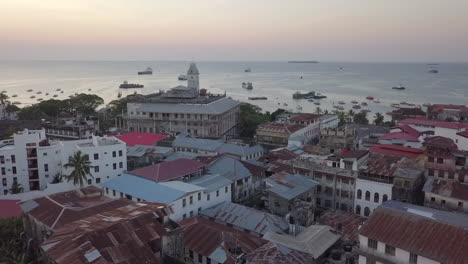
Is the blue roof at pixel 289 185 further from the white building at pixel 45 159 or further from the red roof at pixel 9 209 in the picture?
the red roof at pixel 9 209

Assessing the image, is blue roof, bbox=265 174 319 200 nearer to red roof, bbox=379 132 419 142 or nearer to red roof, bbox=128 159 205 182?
red roof, bbox=128 159 205 182

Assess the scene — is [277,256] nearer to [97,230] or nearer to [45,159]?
[97,230]

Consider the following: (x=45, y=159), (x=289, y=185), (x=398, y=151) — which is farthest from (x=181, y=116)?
(x=398, y=151)

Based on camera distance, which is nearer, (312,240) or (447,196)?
(312,240)

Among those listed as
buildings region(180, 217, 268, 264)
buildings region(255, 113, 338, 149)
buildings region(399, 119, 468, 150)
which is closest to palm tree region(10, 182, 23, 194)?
buildings region(180, 217, 268, 264)

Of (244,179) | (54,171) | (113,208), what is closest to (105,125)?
(54,171)

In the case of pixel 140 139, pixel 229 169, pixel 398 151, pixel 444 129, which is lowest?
pixel 229 169

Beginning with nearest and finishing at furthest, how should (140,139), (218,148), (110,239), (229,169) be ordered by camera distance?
(110,239), (229,169), (218,148), (140,139)
